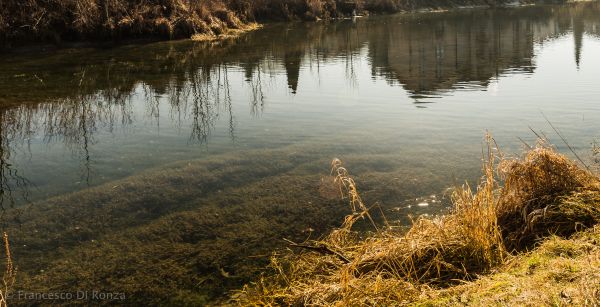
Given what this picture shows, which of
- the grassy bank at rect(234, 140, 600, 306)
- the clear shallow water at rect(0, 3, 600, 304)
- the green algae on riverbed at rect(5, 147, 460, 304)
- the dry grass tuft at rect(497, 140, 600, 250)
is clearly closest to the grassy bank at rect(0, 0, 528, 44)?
the clear shallow water at rect(0, 3, 600, 304)

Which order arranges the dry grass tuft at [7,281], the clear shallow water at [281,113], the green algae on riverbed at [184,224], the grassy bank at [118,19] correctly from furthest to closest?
the grassy bank at [118,19] → the clear shallow water at [281,113] → the green algae on riverbed at [184,224] → the dry grass tuft at [7,281]

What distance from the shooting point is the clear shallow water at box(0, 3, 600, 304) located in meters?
10.1

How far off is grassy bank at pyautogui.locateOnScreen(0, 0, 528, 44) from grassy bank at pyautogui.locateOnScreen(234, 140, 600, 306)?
92.6ft

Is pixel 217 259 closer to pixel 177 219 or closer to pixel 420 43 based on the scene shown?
pixel 177 219

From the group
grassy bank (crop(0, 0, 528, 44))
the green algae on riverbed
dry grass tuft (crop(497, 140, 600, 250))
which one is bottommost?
the green algae on riverbed

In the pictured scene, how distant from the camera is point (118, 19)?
108ft

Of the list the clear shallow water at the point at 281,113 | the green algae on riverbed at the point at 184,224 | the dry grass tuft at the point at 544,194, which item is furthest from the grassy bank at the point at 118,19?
the dry grass tuft at the point at 544,194

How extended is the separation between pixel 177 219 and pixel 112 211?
1.13m

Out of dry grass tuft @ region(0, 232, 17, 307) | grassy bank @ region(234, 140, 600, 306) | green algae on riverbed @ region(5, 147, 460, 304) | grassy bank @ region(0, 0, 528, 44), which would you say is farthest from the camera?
grassy bank @ region(0, 0, 528, 44)

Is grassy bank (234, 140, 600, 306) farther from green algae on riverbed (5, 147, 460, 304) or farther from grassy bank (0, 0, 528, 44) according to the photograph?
grassy bank (0, 0, 528, 44)

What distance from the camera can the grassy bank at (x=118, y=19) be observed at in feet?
97.1

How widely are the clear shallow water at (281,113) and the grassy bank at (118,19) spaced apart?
318cm

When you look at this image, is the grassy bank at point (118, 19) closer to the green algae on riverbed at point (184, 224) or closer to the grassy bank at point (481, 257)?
the green algae on riverbed at point (184, 224)

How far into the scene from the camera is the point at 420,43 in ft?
116
